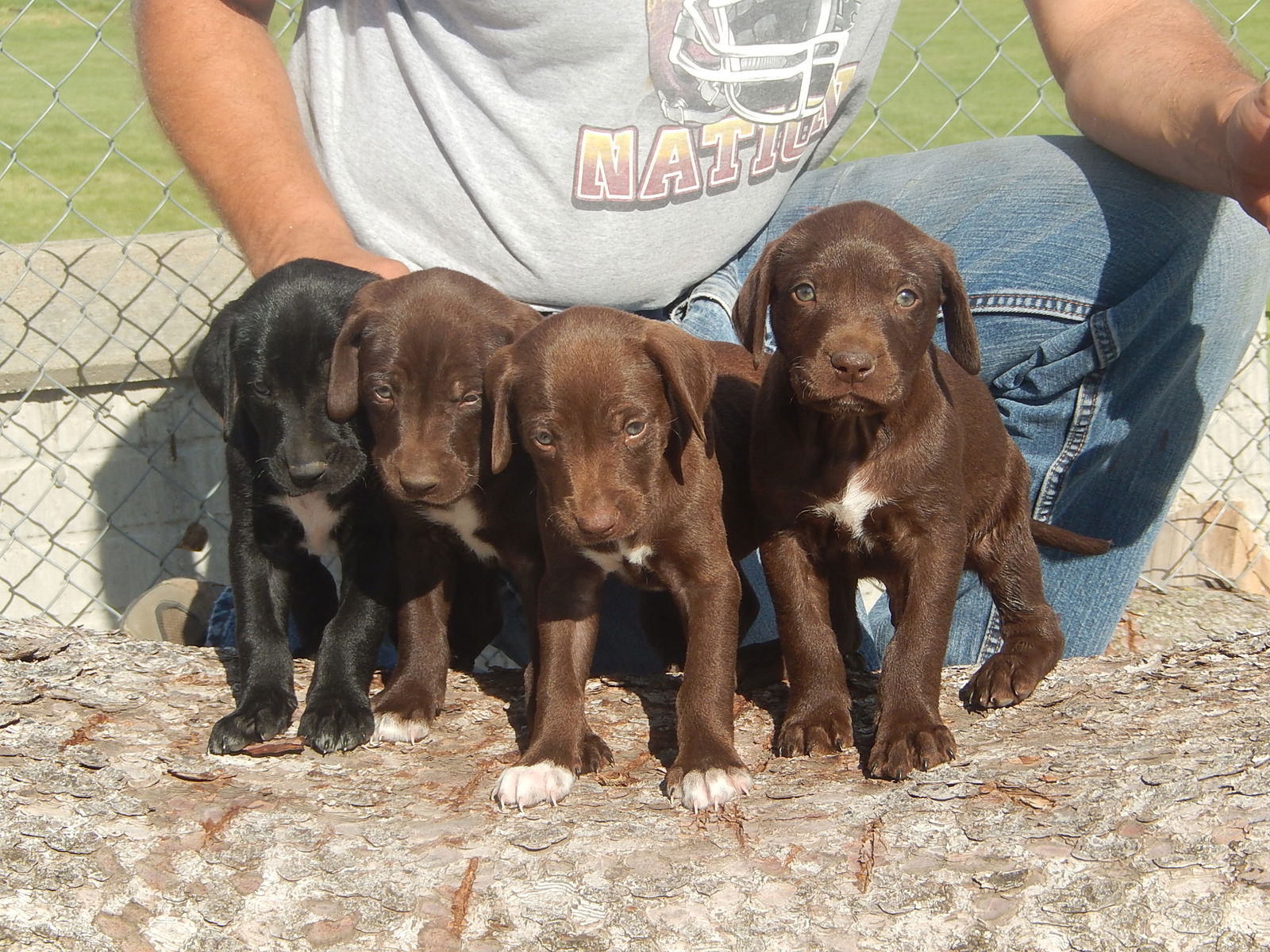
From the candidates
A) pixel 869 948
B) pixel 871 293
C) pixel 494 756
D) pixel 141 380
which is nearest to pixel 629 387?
pixel 871 293

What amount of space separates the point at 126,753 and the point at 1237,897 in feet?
8.02

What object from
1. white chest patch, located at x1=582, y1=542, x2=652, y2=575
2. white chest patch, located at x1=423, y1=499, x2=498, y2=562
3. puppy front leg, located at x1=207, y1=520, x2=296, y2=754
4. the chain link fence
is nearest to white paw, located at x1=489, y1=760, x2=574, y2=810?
white chest patch, located at x1=582, y1=542, x2=652, y2=575

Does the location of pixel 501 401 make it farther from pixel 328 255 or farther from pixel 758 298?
pixel 328 255

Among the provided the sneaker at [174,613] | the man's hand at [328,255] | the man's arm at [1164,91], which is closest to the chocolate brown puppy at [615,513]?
the man's hand at [328,255]

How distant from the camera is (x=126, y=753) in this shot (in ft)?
10.5

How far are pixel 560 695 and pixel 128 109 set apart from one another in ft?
44.0

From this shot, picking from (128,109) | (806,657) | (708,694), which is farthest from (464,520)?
(128,109)

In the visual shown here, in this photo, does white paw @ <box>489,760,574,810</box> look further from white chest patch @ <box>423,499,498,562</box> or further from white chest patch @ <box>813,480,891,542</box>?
white chest patch @ <box>813,480,891,542</box>

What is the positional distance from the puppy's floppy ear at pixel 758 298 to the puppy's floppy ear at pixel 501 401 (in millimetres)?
628

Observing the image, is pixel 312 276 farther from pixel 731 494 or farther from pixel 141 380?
pixel 141 380

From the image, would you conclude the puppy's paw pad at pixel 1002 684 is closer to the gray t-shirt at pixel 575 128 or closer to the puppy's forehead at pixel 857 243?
the puppy's forehead at pixel 857 243

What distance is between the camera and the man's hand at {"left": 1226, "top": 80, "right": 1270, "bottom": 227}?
11.4 feet

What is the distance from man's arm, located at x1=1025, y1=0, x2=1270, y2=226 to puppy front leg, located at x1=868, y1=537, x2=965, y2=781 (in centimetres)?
130

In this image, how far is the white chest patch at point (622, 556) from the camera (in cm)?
339
